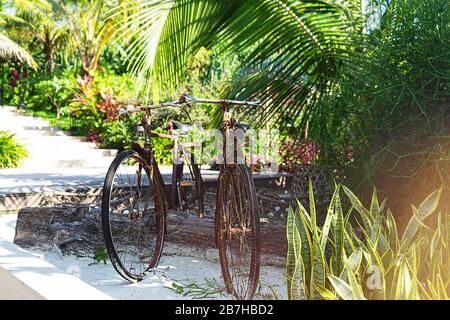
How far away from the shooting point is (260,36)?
513 centimetres

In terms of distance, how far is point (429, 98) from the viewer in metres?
3.35

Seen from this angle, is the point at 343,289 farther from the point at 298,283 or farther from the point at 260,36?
the point at 260,36

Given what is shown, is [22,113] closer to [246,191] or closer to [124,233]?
[124,233]

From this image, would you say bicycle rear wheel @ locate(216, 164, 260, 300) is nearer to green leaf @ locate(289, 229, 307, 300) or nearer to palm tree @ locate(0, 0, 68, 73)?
green leaf @ locate(289, 229, 307, 300)

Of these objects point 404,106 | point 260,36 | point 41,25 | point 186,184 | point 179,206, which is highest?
point 41,25

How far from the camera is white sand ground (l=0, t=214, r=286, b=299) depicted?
3320mm

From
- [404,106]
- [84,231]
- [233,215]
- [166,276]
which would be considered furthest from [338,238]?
[84,231]

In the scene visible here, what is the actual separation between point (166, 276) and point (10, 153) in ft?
25.5

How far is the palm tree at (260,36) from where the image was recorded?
5078 mm

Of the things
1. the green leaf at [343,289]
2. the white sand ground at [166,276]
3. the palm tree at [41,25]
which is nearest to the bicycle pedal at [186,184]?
the white sand ground at [166,276]

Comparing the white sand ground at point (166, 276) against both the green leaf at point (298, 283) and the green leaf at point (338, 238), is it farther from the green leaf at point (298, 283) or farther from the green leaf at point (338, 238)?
the green leaf at point (298, 283)

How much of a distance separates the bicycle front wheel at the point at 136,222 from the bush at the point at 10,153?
23.1ft

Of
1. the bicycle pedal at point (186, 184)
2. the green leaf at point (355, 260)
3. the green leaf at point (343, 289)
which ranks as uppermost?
the bicycle pedal at point (186, 184)

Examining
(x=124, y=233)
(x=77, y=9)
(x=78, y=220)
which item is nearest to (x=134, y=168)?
(x=124, y=233)
